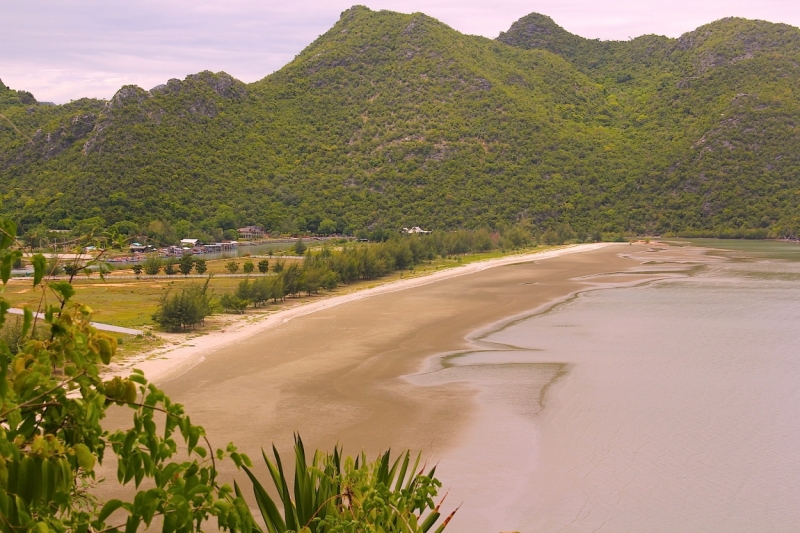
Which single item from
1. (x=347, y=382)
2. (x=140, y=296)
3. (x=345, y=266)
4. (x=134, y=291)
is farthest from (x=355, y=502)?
(x=345, y=266)

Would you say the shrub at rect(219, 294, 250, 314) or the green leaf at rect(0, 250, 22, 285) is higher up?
the green leaf at rect(0, 250, 22, 285)

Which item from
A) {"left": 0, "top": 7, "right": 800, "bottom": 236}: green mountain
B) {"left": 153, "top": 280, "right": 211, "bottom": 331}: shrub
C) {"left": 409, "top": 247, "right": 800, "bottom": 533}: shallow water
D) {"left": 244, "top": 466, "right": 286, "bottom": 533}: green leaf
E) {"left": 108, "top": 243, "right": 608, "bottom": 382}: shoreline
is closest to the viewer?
{"left": 244, "top": 466, "right": 286, "bottom": 533}: green leaf

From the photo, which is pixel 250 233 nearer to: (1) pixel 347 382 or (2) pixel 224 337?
(2) pixel 224 337

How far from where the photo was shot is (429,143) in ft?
301

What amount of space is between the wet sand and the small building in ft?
155

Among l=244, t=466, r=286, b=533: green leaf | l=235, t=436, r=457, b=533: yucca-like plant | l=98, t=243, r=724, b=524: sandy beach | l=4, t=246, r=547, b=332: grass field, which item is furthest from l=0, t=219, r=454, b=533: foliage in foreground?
l=4, t=246, r=547, b=332: grass field

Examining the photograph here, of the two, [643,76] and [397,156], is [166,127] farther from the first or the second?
[643,76]

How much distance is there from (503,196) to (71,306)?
275 feet

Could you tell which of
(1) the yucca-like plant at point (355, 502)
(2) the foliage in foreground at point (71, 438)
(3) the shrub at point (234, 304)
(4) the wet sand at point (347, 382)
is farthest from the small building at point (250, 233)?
(2) the foliage in foreground at point (71, 438)

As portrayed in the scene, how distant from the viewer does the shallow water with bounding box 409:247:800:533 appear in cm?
1010

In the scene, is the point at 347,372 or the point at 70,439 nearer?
the point at 70,439

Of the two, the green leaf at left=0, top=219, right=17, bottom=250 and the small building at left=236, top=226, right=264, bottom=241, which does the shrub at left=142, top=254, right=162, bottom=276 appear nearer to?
the small building at left=236, top=226, right=264, bottom=241

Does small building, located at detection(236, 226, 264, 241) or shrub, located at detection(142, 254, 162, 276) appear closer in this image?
shrub, located at detection(142, 254, 162, 276)

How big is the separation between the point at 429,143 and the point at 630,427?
80.1 m
